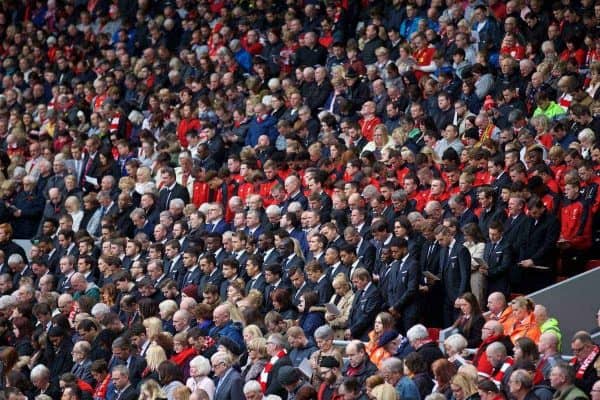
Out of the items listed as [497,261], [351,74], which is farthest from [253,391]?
[351,74]

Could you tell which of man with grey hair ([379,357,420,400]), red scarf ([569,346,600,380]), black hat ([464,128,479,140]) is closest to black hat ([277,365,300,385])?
man with grey hair ([379,357,420,400])

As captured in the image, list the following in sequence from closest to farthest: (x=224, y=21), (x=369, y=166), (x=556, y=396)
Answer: (x=556, y=396) < (x=369, y=166) < (x=224, y=21)

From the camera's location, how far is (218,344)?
1210cm

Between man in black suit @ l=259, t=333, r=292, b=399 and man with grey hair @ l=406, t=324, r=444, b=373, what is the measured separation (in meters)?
0.93

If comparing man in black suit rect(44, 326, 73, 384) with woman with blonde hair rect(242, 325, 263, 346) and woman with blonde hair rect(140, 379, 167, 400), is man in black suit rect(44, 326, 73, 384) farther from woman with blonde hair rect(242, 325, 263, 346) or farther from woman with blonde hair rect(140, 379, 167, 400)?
woman with blonde hair rect(242, 325, 263, 346)

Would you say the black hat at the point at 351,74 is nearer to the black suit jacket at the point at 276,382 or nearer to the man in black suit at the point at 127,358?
the man in black suit at the point at 127,358

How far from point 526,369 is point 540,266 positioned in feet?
9.84

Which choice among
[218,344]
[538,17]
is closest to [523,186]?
[218,344]

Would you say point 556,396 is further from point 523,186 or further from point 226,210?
point 226,210

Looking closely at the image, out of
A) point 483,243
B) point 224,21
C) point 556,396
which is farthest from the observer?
point 224,21

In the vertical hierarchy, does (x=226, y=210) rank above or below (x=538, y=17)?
below

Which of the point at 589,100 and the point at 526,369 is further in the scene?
the point at 589,100

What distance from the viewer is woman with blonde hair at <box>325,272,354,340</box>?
41.4ft

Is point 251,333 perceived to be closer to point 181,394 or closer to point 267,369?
point 267,369
